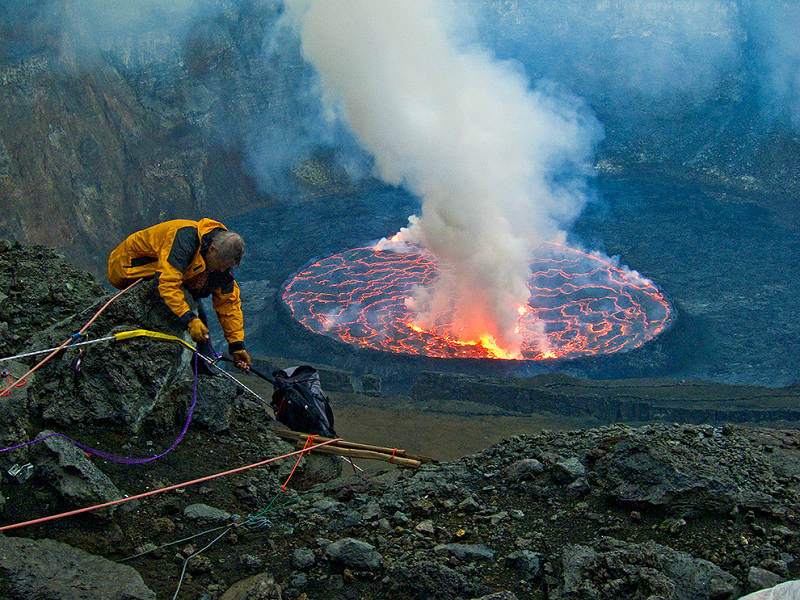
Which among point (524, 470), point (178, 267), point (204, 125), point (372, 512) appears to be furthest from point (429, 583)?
point (204, 125)

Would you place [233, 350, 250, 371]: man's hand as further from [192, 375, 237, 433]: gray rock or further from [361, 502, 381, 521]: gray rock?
[361, 502, 381, 521]: gray rock

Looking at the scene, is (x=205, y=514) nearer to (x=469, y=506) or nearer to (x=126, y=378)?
(x=126, y=378)

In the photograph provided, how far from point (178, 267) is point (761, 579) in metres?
4.30

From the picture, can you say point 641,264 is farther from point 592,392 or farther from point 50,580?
point 50,580

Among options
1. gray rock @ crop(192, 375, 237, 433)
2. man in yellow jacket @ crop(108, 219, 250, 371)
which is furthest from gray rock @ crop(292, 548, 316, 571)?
man in yellow jacket @ crop(108, 219, 250, 371)

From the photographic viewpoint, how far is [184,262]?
18.5ft

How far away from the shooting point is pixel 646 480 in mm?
4617

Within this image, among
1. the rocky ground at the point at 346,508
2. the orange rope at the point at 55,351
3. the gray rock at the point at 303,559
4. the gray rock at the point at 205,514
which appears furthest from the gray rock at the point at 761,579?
the orange rope at the point at 55,351

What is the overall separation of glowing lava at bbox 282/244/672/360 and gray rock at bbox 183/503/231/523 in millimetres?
12082

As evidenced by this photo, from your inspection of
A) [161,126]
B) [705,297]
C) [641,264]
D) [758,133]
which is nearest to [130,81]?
[161,126]

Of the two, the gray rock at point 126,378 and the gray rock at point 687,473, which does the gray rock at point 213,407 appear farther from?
the gray rock at point 687,473

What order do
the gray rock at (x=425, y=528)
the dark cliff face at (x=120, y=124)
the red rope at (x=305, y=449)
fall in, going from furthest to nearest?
the dark cliff face at (x=120, y=124)
the red rope at (x=305, y=449)
the gray rock at (x=425, y=528)

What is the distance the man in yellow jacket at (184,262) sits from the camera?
5551mm

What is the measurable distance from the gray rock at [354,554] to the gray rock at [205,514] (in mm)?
848
